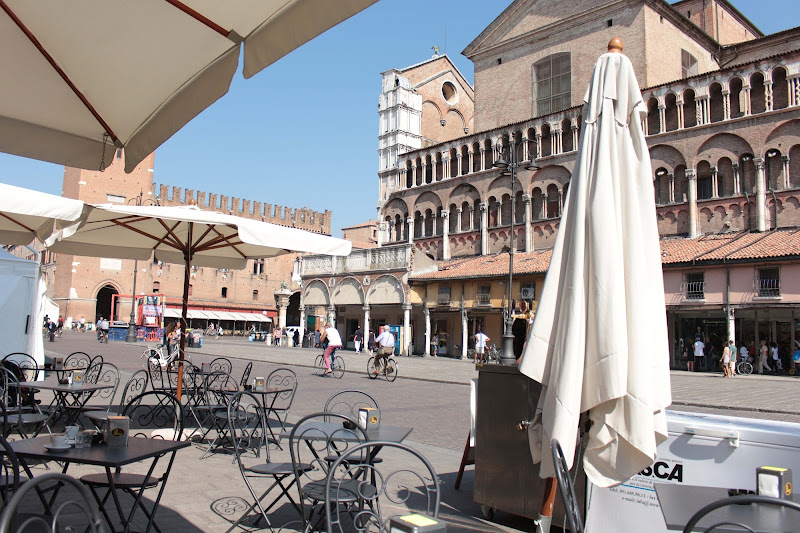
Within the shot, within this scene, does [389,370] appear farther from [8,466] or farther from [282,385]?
[8,466]

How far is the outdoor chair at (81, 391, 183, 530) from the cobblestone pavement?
0.34m

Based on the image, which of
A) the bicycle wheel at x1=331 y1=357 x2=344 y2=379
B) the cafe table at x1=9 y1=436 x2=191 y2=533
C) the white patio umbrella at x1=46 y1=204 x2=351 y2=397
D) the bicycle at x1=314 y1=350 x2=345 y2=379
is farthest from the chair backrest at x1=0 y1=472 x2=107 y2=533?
the bicycle wheel at x1=331 y1=357 x2=344 y2=379

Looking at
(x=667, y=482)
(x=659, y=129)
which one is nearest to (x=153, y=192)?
(x=659, y=129)

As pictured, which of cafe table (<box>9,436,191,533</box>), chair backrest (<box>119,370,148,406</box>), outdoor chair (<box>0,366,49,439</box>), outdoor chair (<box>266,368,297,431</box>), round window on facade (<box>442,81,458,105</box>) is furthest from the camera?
round window on facade (<box>442,81,458,105</box>)

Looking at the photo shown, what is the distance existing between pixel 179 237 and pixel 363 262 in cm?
3087

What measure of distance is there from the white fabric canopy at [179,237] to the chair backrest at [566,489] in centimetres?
408

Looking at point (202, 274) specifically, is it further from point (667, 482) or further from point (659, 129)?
point (667, 482)

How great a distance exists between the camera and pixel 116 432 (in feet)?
12.1

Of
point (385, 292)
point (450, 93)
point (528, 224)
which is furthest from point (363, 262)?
point (450, 93)

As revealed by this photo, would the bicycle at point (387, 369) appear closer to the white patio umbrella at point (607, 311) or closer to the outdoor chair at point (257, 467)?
the outdoor chair at point (257, 467)

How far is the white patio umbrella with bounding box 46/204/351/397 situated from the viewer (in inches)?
249

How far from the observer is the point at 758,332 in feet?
80.9

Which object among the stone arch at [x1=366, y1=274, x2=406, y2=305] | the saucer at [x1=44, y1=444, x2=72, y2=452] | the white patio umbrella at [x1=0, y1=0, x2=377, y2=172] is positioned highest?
the stone arch at [x1=366, y1=274, x2=406, y2=305]

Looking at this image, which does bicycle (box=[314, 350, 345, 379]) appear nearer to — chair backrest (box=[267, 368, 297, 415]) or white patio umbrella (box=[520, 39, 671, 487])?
chair backrest (box=[267, 368, 297, 415])
